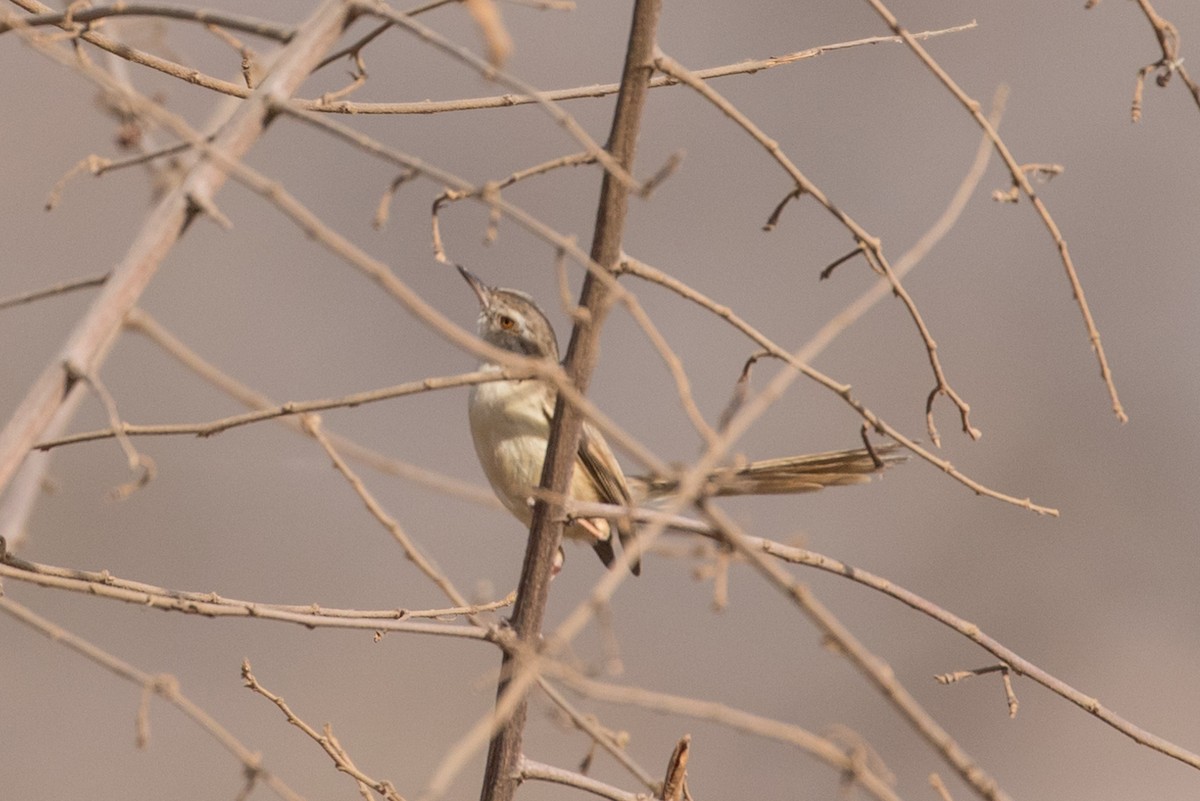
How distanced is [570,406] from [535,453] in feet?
6.63

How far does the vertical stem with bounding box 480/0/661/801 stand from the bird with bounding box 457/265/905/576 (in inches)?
58.9

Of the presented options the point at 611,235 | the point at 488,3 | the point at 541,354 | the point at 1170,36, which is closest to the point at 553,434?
the point at 611,235

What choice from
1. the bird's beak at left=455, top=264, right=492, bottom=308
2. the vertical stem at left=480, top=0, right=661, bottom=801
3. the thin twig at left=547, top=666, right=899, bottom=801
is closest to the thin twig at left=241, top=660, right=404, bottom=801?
the vertical stem at left=480, top=0, right=661, bottom=801

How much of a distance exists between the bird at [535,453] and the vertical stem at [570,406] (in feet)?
4.91

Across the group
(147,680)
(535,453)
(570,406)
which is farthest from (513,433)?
(147,680)

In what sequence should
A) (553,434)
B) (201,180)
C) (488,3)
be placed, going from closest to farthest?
1. (488,3)
2. (201,180)
3. (553,434)

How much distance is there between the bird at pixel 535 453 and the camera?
356 cm

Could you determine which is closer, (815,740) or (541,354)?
(815,740)

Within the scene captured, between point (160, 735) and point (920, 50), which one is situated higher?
point (920, 50)

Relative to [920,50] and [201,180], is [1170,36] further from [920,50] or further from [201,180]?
[201,180]

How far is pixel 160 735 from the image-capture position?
584cm

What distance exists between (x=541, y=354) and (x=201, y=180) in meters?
2.75

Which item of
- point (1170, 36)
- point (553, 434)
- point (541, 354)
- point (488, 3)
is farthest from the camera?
point (541, 354)

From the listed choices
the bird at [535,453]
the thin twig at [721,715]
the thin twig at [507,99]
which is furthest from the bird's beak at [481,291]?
the thin twig at [721,715]
